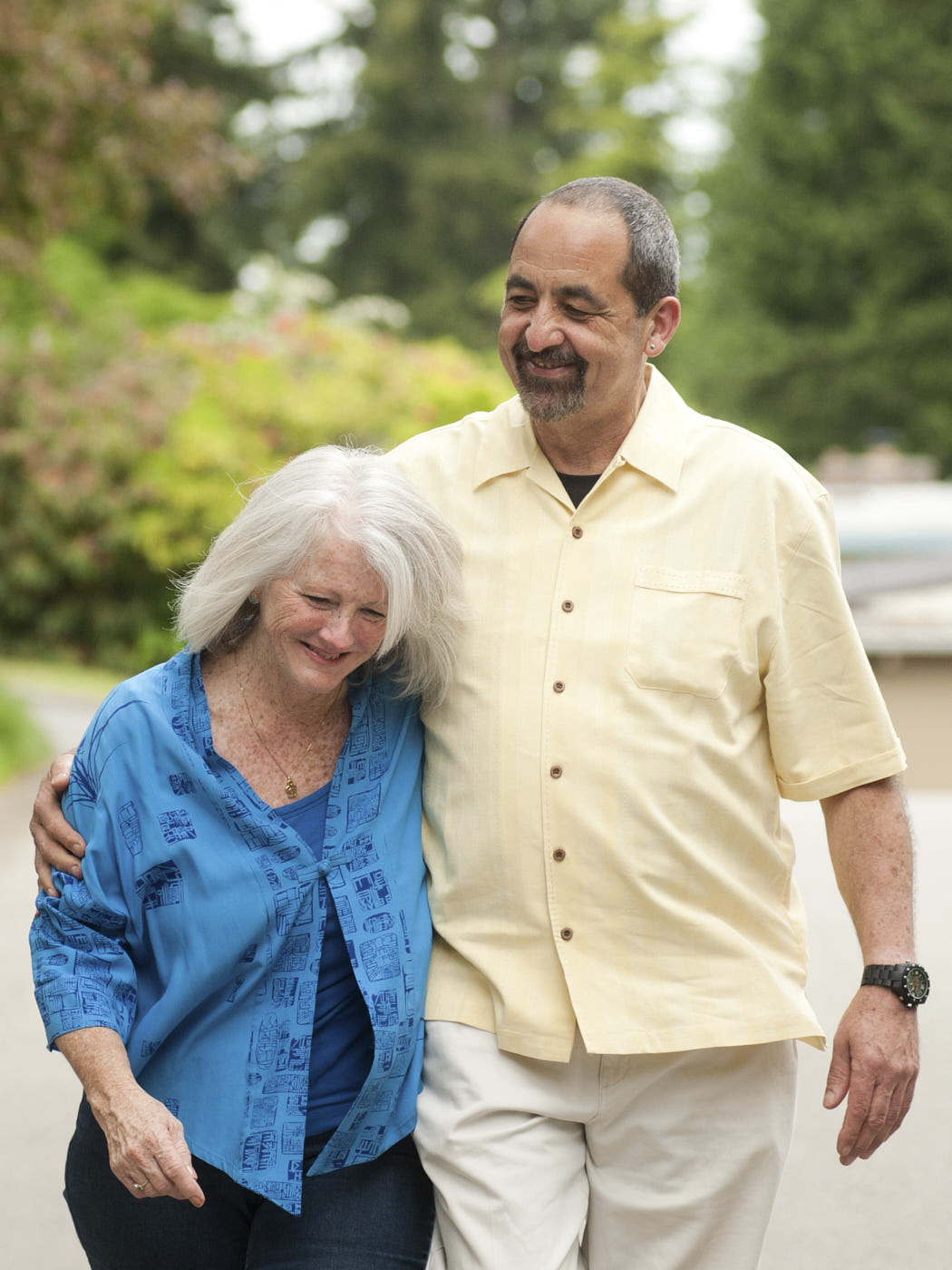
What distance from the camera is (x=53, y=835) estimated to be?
210 cm

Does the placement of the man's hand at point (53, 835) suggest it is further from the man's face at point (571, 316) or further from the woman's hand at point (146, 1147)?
the man's face at point (571, 316)

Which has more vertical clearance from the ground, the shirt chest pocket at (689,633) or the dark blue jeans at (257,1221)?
the shirt chest pocket at (689,633)

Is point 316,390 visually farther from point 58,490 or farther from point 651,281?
point 651,281

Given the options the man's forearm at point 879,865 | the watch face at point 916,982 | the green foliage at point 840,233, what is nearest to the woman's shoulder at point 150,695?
the man's forearm at point 879,865

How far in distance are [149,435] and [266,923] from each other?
28.4 feet

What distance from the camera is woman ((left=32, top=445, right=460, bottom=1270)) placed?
6.59 ft

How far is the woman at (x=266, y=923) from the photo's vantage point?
2.01 meters

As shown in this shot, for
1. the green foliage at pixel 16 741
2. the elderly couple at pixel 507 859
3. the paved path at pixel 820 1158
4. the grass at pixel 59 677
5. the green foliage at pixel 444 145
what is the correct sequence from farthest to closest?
the green foliage at pixel 444 145, the grass at pixel 59 677, the green foliage at pixel 16 741, the paved path at pixel 820 1158, the elderly couple at pixel 507 859

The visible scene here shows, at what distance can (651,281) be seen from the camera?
2.21 m

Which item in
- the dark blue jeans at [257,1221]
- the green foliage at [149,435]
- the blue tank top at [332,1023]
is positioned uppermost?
the green foliage at [149,435]

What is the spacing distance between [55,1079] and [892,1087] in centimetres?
285

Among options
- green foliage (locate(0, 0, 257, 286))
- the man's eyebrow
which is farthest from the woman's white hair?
green foliage (locate(0, 0, 257, 286))

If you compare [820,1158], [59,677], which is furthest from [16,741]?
[820,1158]

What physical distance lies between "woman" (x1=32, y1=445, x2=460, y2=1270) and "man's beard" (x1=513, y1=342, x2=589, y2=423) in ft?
0.82
